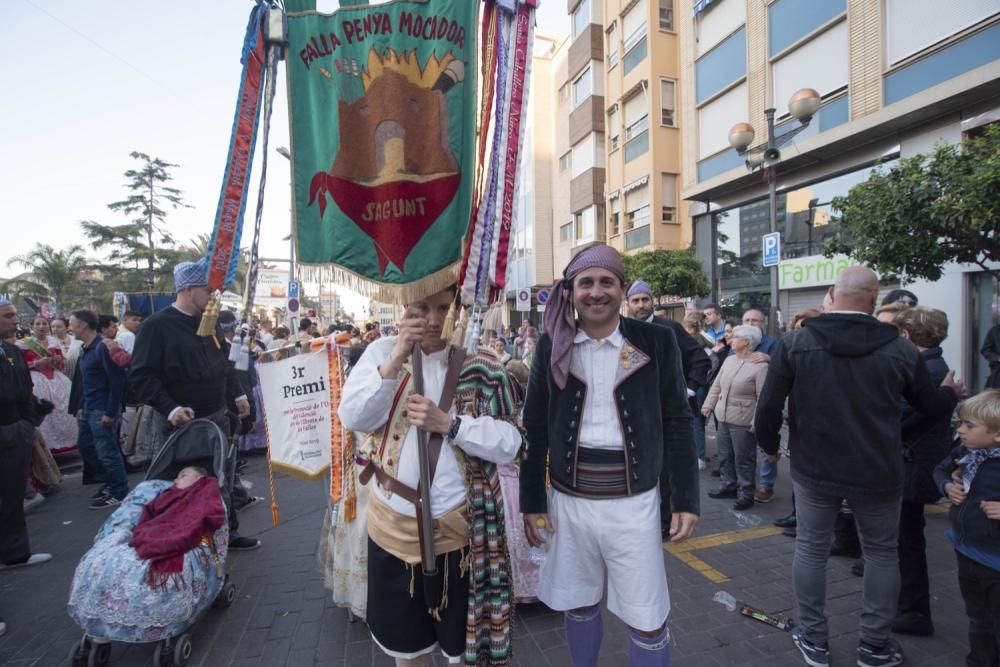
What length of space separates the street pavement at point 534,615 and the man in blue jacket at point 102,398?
2.88 ft

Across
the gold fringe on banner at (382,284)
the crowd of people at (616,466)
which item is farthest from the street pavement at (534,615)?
the gold fringe on banner at (382,284)

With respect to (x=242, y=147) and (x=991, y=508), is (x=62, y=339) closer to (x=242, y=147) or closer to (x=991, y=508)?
(x=242, y=147)

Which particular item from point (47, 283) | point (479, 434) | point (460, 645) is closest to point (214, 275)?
point (479, 434)

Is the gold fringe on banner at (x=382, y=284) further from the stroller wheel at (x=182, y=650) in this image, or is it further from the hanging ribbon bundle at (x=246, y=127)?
the stroller wheel at (x=182, y=650)

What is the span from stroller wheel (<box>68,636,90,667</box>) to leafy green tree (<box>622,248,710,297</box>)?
1534cm

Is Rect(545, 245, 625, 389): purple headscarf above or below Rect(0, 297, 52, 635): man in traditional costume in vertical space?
above

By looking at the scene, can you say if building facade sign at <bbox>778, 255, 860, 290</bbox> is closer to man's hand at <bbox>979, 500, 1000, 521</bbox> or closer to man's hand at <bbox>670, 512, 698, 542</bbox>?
man's hand at <bbox>979, 500, 1000, 521</bbox>

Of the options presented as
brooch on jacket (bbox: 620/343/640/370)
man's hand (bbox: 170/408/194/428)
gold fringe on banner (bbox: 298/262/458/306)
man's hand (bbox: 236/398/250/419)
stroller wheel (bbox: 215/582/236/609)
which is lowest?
stroller wheel (bbox: 215/582/236/609)

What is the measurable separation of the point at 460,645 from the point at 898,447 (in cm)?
238

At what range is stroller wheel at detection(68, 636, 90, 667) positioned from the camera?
2.82m

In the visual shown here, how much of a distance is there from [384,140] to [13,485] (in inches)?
174

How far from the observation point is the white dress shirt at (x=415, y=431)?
1.96 metres

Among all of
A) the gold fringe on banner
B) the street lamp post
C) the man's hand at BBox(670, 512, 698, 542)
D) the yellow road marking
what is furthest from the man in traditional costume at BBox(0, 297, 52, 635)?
the street lamp post

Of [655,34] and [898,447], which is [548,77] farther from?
[898,447]
